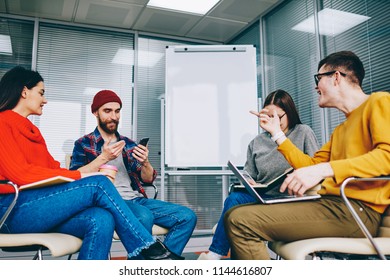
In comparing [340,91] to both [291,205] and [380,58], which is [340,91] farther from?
[380,58]

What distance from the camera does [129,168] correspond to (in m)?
2.20

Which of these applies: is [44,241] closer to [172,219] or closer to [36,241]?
[36,241]

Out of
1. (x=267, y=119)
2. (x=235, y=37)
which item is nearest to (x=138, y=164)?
(x=267, y=119)

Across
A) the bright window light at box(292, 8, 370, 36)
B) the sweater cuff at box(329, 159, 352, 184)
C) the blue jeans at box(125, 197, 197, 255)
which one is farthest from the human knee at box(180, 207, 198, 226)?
the bright window light at box(292, 8, 370, 36)

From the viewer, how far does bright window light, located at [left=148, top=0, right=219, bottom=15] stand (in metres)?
3.72

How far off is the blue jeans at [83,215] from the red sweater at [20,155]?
0.22 feet

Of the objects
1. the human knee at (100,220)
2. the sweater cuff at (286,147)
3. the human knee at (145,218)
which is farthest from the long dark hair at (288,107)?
the human knee at (100,220)

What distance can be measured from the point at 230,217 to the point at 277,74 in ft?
9.36

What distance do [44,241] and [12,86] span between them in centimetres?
79

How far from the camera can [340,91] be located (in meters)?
1.50

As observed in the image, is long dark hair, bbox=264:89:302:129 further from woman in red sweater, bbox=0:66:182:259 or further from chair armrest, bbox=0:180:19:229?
chair armrest, bbox=0:180:19:229

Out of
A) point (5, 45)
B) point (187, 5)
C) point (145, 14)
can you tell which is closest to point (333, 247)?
point (187, 5)

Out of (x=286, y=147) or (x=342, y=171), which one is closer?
(x=342, y=171)
